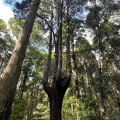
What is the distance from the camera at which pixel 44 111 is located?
18328mm

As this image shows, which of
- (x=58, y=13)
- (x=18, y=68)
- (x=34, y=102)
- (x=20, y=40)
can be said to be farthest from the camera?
(x=34, y=102)

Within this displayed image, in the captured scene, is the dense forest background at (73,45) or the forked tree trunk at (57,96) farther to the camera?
the dense forest background at (73,45)

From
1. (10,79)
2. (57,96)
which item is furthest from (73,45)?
(10,79)

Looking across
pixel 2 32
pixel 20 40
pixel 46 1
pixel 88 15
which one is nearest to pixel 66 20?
pixel 46 1

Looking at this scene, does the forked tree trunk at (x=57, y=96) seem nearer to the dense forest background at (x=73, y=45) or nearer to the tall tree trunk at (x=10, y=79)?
the dense forest background at (x=73, y=45)

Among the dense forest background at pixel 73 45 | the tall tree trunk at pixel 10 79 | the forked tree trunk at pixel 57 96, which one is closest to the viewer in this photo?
the tall tree trunk at pixel 10 79

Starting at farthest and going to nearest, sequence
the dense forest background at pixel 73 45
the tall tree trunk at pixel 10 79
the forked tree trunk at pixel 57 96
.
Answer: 1. the dense forest background at pixel 73 45
2. the forked tree trunk at pixel 57 96
3. the tall tree trunk at pixel 10 79

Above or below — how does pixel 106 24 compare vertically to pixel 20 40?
above

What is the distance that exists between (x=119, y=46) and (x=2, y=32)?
1265 centimetres

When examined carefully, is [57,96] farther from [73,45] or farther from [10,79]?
[73,45]

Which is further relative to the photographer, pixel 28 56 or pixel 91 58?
pixel 91 58

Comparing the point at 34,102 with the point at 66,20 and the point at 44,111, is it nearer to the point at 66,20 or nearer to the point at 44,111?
the point at 44,111

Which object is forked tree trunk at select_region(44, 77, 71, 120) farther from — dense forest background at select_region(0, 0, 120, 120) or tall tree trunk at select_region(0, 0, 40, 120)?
tall tree trunk at select_region(0, 0, 40, 120)

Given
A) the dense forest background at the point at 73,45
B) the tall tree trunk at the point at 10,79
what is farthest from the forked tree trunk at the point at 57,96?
the tall tree trunk at the point at 10,79
